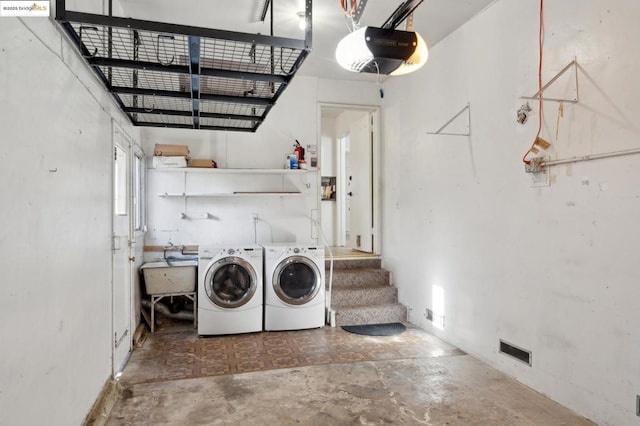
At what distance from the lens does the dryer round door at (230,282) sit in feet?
13.2

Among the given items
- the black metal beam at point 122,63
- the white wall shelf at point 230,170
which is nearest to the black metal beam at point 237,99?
the black metal beam at point 122,63

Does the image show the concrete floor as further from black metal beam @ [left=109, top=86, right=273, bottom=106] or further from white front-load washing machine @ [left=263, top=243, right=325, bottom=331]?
black metal beam @ [left=109, top=86, right=273, bottom=106]

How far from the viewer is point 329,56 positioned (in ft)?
14.4

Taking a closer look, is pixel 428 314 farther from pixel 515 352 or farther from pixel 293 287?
pixel 293 287

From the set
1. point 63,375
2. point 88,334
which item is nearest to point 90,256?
point 88,334

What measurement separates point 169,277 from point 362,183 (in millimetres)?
2944

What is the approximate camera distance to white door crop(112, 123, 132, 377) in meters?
2.91

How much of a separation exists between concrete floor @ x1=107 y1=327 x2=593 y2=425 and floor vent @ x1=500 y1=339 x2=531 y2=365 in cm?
18

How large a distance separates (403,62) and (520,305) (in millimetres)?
1968

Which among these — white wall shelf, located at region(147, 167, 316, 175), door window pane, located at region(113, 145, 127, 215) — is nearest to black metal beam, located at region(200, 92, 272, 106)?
door window pane, located at region(113, 145, 127, 215)

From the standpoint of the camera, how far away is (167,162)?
4375 millimetres

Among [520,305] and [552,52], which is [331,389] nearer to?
[520,305]

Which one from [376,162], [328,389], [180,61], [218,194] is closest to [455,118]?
[376,162]

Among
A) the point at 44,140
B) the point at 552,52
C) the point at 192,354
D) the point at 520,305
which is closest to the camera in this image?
the point at 44,140
